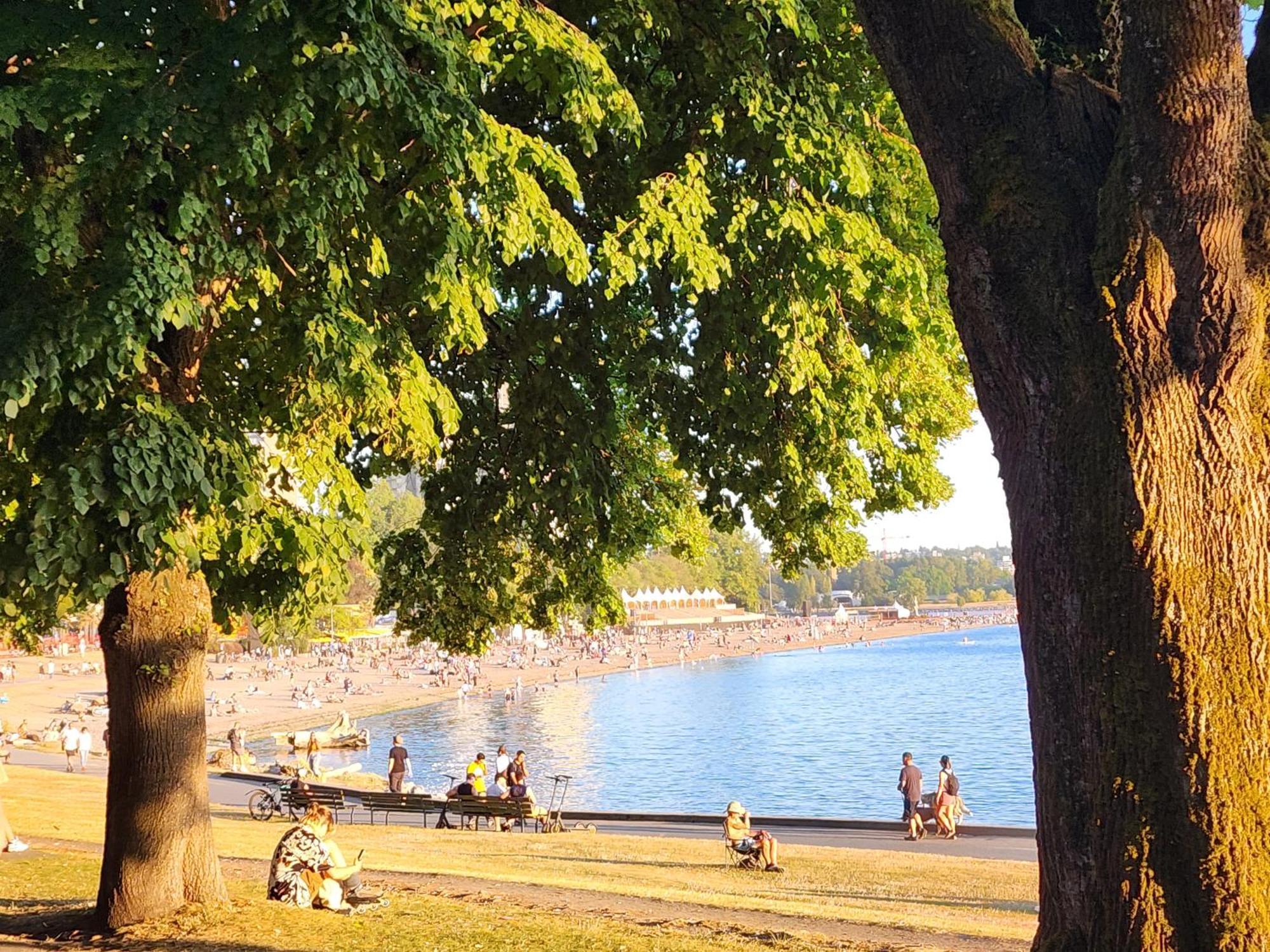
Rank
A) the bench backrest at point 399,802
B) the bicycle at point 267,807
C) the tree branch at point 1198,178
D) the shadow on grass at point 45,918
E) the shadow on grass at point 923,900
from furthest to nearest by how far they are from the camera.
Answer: the bicycle at point 267,807, the bench backrest at point 399,802, the shadow on grass at point 923,900, the shadow on grass at point 45,918, the tree branch at point 1198,178

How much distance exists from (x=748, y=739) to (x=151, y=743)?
53.5m

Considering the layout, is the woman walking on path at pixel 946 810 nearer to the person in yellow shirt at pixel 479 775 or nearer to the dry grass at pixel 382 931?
the person in yellow shirt at pixel 479 775

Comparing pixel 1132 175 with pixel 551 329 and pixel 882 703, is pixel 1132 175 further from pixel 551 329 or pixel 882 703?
pixel 882 703

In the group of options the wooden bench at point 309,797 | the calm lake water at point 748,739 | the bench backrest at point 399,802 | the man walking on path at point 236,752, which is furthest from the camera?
the calm lake water at point 748,739

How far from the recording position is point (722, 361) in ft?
38.9

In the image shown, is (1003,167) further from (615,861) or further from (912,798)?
(912,798)

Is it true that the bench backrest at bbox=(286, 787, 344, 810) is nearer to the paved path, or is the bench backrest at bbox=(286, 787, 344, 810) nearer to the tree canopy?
the paved path

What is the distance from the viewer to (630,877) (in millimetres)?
14930

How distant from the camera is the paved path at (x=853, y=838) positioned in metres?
19.2

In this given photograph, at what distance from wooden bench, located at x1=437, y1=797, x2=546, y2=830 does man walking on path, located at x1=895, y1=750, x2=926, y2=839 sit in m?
6.39

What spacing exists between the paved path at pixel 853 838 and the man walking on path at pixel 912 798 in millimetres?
207

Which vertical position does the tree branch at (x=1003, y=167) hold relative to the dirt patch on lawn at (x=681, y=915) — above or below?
above

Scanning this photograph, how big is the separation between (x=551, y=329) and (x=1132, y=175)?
26.5ft

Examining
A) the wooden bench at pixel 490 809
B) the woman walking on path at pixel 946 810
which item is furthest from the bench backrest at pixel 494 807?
the woman walking on path at pixel 946 810
